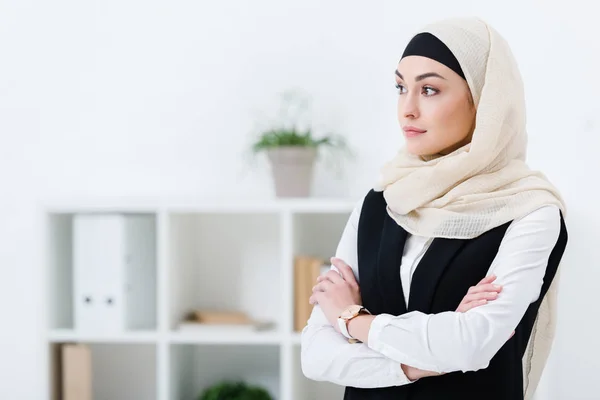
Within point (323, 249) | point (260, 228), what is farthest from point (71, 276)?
point (323, 249)

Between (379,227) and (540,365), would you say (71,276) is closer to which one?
(379,227)

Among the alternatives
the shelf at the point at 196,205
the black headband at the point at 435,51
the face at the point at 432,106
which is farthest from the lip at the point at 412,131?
the shelf at the point at 196,205

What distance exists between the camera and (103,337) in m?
2.60

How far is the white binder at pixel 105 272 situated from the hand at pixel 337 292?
114 centimetres

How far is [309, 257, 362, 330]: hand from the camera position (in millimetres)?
1561

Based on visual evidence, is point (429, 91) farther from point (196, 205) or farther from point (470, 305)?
point (196, 205)

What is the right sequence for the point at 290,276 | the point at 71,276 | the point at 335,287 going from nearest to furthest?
the point at 335,287 → the point at 290,276 → the point at 71,276

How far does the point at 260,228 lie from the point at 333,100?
55cm

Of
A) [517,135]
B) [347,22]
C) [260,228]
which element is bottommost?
[260,228]

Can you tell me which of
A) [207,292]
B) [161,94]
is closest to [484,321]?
[207,292]

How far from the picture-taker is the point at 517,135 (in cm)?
154

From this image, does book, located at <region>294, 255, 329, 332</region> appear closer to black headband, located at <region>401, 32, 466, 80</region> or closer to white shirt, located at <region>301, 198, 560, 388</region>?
white shirt, located at <region>301, 198, 560, 388</region>

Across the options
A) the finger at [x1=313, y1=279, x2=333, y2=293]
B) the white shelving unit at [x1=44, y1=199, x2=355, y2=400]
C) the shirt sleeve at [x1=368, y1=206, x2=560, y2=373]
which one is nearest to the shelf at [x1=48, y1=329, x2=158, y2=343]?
the white shelving unit at [x1=44, y1=199, x2=355, y2=400]

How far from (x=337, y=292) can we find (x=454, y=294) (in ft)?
0.81
